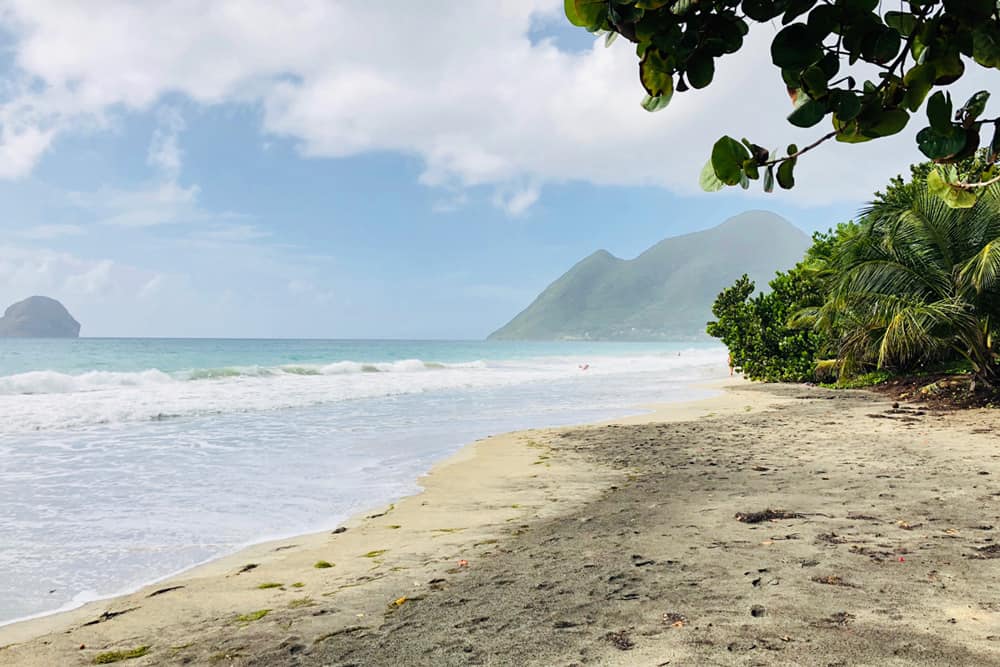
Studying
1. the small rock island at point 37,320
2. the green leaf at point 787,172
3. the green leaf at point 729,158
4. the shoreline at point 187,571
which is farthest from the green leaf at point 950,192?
the small rock island at point 37,320

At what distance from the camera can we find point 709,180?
125 cm

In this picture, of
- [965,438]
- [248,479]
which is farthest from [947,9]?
[965,438]

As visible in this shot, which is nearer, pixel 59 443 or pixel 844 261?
pixel 59 443

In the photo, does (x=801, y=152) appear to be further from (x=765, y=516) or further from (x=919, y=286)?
(x=919, y=286)

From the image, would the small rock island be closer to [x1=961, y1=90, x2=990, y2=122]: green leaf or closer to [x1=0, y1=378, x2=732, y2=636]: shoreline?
[x1=0, y1=378, x2=732, y2=636]: shoreline

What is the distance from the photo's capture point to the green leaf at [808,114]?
1134 mm

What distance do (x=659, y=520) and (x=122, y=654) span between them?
11.9 ft

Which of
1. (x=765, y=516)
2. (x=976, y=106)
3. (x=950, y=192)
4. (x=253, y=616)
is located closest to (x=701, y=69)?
(x=976, y=106)

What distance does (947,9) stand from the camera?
112 centimetres

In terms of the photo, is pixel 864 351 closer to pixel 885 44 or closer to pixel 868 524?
pixel 868 524

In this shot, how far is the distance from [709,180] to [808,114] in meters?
0.20

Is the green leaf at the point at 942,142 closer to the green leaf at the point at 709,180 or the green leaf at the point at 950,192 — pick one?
the green leaf at the point at 950,192

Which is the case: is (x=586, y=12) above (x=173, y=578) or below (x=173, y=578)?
above

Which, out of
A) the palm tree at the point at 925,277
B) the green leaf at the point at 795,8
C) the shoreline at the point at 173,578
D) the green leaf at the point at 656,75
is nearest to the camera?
the green leaf at the point at 795,8
